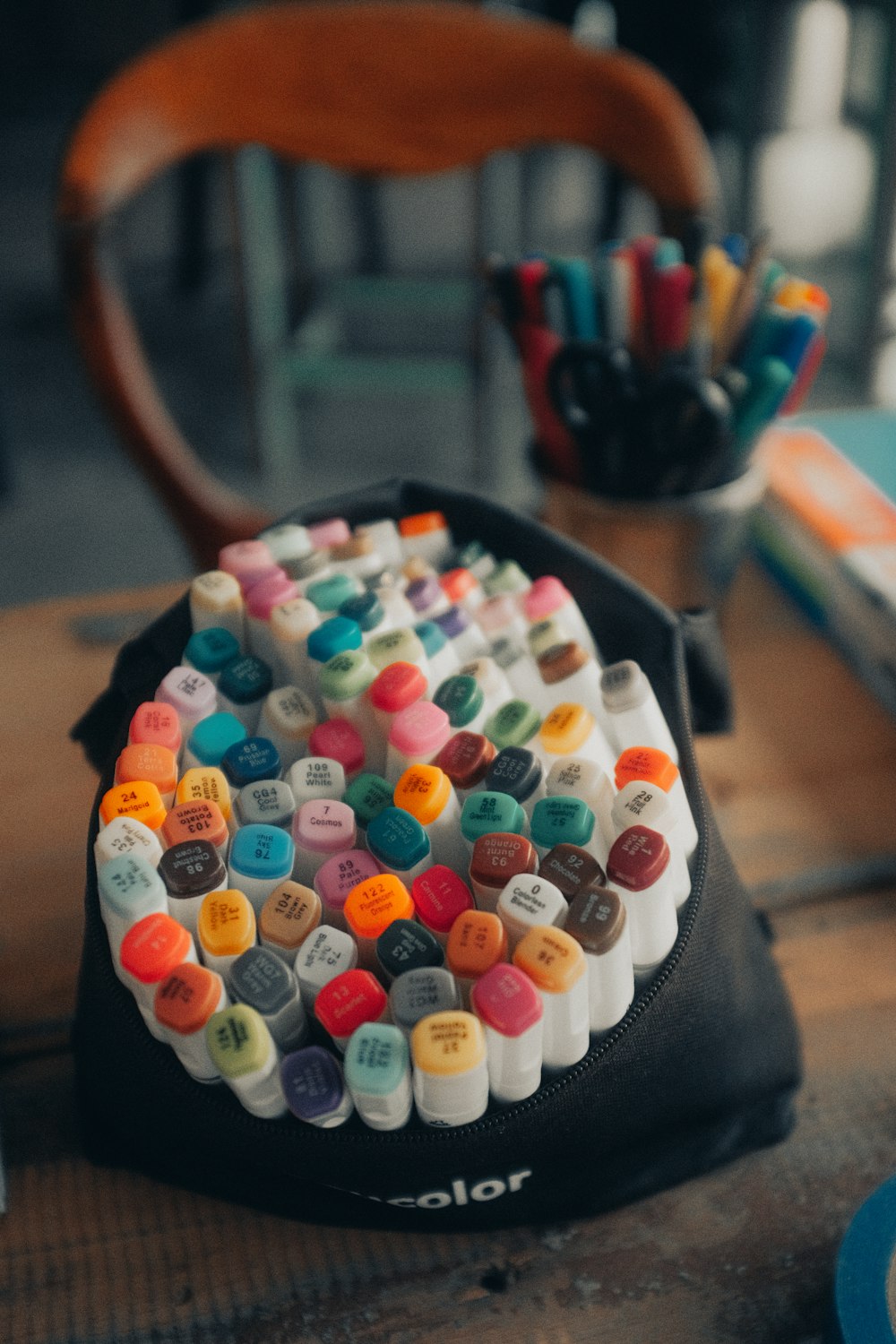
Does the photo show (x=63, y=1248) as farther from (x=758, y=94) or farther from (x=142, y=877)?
(x=758, y=94)

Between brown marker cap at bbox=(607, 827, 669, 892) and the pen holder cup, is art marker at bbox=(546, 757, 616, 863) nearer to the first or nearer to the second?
brown marker cap at bbox=(607, 827, 669, 892)

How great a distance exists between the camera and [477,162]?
80cm

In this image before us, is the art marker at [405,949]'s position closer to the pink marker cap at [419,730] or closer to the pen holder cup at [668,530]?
the pink marker cap at [419,730]

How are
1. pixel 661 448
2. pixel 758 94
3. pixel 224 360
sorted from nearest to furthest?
1. pixel 661 448
2. pixel 758 94
3. pixel 224 360

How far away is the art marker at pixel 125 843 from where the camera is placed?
11.3 inches

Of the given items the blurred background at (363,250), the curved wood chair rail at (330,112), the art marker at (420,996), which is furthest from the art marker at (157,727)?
the blurred background at (363,250)

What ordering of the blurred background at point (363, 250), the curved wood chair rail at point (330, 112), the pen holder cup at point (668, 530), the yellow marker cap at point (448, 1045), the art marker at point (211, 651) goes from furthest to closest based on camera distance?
1. the blurred background at point (363, 250)
2. the curved wood chair rail at point (330, 112)
3. the pen holder cup at point (668, 530)
4. the art marker at point (211, 651)
5. the yellow marker cap at point (448, 1045)

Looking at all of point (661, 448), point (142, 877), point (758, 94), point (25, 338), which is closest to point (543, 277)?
point (661, 448)

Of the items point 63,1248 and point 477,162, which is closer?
point 63,1248

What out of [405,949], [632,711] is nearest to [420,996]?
[405,949]

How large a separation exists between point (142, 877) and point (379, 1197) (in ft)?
0.34

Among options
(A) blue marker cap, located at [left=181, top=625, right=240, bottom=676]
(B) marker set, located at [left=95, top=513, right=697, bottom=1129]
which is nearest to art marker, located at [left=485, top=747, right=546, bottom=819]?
(B) marker set, located at [left=95, top=513, right=697, bottom=1129]

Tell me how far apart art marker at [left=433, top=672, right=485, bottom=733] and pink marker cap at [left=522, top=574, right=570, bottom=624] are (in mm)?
46

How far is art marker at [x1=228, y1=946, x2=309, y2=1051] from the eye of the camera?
265mm
